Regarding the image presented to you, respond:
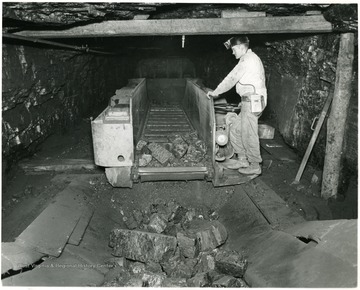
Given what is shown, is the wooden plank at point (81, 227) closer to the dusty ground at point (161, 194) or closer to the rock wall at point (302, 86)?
the dusty ground at point (161, 194)

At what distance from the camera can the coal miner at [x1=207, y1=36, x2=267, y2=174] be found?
13.9ft

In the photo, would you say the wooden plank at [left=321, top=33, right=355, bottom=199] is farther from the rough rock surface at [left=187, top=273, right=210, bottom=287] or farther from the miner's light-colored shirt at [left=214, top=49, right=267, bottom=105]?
the rough rock surface at [left=187, top=273, right=210, bottom=287]

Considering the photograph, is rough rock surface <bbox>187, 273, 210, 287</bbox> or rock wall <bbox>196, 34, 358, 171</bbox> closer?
rough rock surface <bbox>187, 273, 210, 287</bbox>

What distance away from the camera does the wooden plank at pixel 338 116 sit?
388cm

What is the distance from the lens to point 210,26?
392 cm

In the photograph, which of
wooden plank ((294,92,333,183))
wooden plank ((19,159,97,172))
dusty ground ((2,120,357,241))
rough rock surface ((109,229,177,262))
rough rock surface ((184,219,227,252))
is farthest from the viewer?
wooden plank ((19,159,97,172))

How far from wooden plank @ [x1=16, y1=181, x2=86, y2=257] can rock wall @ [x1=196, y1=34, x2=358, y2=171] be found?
3.79m

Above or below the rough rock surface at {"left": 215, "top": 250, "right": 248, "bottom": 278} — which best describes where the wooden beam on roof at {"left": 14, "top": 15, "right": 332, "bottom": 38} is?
above

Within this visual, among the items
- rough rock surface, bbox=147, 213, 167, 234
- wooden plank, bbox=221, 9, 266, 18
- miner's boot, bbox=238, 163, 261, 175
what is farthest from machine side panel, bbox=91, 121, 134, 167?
wooden plank, bbox=221, 9, 266, 18

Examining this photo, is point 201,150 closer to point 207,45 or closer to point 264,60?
point 264,60

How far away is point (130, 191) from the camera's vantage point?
460 cm

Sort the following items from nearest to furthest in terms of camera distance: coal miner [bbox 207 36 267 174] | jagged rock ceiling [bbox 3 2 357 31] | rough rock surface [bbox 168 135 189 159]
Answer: jagged rock ceiling [bbox 3 2 357 31] < coal miner [bbox 207 36 267 174] < rough rock surface [bbox 168 135 189 159]

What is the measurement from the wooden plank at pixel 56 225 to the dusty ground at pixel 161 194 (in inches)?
8.8

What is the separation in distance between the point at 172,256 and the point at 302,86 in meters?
3.83
